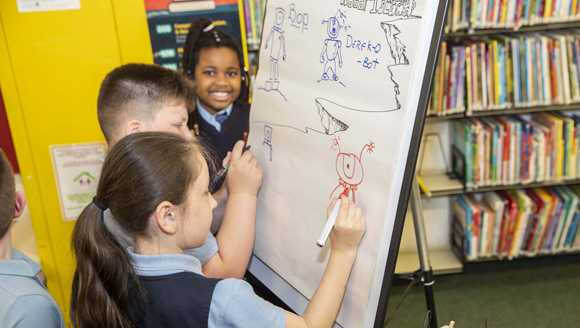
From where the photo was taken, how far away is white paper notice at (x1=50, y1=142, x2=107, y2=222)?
2006mm

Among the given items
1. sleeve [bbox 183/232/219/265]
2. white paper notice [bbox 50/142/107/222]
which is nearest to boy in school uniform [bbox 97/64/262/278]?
sleeve [bbox 183/232/219/265]

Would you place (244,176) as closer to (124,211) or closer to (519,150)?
(124,211)

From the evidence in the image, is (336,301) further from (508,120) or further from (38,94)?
(508,120)

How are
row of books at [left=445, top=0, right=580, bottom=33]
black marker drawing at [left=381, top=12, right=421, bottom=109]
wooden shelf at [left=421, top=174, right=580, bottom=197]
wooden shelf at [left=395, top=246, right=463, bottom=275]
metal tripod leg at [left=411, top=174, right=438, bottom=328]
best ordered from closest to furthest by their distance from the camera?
black marker drawing at [left=381, top=12, right=421, bottom=109] < metal tripod leg at [left=411, top=174, right=438, bottom=328] < row of books at [left=445, top=0, right=580, bottom=33] < wooden shelf at [left=421, top=174, right=580, bottom=197] < wooden shelf at [left=395, top=246, right=463, bottom=275]

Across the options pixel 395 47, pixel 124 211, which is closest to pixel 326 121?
pixel 395 47

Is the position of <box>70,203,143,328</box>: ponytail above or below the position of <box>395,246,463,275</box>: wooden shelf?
above

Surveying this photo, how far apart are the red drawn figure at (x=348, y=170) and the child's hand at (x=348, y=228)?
0.03m

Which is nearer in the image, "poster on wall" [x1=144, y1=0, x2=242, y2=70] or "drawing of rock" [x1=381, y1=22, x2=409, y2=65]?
"drawing of rock" [x1=381, y1=22, x2=409, y2=65]

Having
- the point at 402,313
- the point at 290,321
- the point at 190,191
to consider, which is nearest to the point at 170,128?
the point at 190,191

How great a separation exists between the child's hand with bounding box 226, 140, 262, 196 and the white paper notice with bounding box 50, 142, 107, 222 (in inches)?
36.7

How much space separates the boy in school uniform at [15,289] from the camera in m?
0.96

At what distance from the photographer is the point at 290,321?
37.8 inches

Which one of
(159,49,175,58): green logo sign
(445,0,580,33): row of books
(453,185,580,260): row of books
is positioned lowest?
(453,185,580,260): row of books

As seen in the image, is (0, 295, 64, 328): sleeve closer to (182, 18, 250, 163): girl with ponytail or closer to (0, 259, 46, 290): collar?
(0, 259, 46, 290): collar
